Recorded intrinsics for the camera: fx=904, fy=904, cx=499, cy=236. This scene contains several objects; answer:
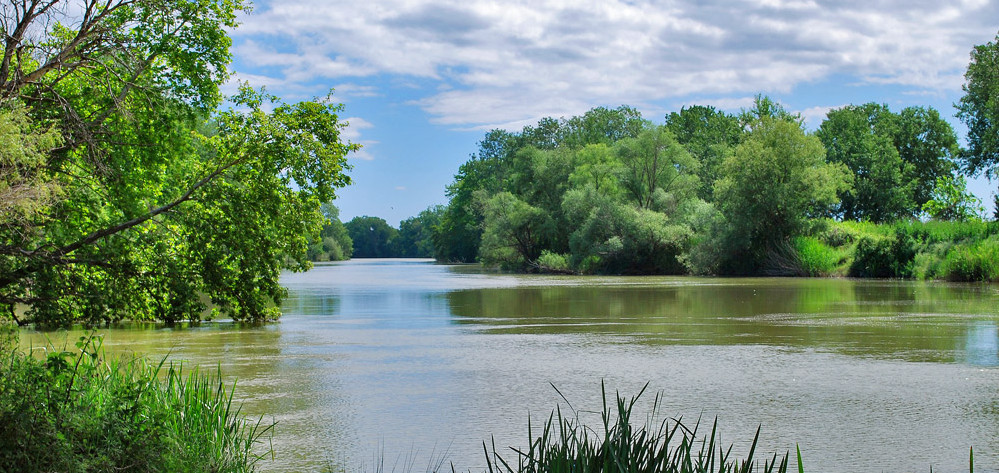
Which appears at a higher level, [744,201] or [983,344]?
[744,201]

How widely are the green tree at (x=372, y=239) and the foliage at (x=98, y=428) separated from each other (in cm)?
15996

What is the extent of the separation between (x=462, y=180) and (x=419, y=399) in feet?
277

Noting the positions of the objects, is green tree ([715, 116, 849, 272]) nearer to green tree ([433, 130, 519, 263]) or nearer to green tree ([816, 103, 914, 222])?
green tree ([816, 103, 914, 222])

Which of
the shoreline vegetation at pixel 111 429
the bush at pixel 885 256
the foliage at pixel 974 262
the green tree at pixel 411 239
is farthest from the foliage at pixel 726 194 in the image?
the green tree at pixel 411 239

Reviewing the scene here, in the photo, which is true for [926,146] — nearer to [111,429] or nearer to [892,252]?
[892,252]

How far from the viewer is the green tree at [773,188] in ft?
137

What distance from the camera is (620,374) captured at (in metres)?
11.1

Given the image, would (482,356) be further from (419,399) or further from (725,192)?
(725,192)

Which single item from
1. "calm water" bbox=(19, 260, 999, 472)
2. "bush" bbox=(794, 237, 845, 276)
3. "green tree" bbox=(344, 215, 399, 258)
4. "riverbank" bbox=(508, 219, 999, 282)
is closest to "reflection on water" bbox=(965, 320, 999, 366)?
"calm water" bbox=(19, 260, 999, 472)

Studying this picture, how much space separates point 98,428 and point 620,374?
21.9 feet

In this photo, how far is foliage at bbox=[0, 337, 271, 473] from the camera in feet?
18.4

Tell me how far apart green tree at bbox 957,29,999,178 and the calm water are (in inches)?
839

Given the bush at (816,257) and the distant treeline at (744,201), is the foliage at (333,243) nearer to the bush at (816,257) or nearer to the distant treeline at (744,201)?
the distant treeline at (744,201)

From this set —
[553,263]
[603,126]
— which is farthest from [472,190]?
[553,263]
